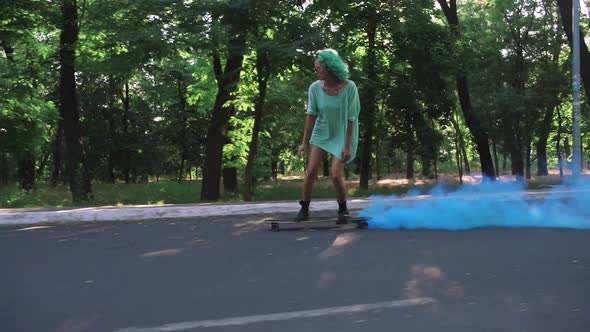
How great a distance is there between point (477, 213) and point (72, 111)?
13489mm

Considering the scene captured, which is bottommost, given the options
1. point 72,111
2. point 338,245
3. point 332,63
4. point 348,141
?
point 338,245

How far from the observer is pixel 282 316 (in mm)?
3246

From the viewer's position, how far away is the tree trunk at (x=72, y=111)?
15.5 meters

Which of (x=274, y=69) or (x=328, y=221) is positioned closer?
(x=328, y=221)

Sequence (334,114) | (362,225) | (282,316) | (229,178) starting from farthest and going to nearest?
1. (229,178)
2. (362,225)
3. (334,114)
4. (282,316)

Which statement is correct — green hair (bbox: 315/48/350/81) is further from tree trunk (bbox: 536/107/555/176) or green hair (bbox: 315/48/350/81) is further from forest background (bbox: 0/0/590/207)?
tree trunk (bbox: 536/107/555/176)

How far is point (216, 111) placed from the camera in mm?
16750

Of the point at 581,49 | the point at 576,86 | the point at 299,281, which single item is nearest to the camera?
the point at 299,281

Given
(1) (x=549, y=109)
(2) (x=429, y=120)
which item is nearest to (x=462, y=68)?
(2) (x=429, y=120)

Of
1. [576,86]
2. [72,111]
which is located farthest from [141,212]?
[576,86]

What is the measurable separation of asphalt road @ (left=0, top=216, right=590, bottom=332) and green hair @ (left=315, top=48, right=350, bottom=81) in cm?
186

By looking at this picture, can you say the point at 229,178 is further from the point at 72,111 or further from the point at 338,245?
the point at 338,245

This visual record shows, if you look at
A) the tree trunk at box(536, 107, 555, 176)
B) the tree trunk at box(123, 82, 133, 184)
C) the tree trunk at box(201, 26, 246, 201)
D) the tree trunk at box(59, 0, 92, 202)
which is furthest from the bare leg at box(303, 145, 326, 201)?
the tree trunk at box(123, 82, 133, 184)

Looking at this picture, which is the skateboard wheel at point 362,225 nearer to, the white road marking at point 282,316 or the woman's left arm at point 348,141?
the woman's left arm at point 348,141
